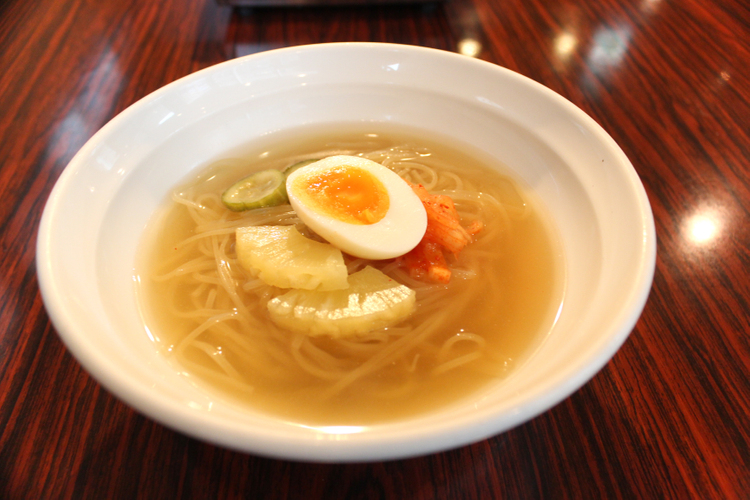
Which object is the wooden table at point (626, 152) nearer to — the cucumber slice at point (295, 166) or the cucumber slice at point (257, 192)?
the cucumber slice at point (257, 192)

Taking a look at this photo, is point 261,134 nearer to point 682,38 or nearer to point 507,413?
point 507,413

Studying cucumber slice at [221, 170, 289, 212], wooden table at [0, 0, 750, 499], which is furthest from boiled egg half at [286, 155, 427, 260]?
wooden table at [0, 0, 750, 499]

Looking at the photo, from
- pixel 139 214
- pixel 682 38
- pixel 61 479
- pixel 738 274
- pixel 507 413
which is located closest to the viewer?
pixel 507 413

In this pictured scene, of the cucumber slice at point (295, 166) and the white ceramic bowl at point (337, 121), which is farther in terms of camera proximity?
the cucumber slice at point (295, 166)

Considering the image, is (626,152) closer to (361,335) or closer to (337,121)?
(337,121)

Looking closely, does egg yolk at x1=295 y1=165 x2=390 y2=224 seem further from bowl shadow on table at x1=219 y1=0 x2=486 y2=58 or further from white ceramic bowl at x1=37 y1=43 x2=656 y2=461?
bowl shadow on table at x1=219 y1=0 x2=486 y2=58

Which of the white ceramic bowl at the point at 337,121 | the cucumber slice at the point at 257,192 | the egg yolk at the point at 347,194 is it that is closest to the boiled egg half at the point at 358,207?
the egg yolk at the point at 347,194

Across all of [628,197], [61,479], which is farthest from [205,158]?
[628,197]
